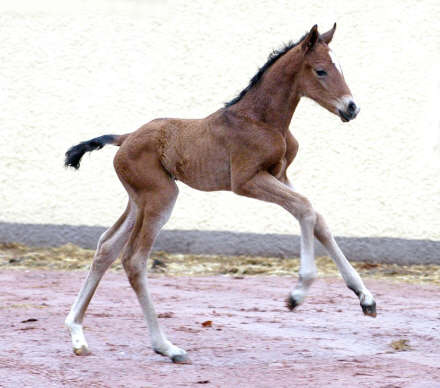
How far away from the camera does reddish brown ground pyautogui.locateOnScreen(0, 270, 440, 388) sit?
4.31m

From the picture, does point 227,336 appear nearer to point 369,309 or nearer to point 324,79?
point 369,309

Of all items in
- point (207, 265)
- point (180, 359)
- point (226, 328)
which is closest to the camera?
point (180, 359)

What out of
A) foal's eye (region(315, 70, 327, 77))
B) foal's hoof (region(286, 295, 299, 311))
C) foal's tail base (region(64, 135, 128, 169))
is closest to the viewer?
foal's hoof (region(286, 295, 299, 311))

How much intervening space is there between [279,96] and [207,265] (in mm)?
4638

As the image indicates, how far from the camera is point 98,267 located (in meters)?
5.10

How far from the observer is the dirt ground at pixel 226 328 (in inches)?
171

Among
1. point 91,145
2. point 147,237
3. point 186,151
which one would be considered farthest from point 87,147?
point 147,237

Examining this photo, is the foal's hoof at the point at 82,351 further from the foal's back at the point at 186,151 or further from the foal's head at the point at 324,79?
the foal's head at the point at 324,79

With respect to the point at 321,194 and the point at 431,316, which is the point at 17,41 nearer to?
the point at 321,194

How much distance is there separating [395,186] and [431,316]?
3.05 metres

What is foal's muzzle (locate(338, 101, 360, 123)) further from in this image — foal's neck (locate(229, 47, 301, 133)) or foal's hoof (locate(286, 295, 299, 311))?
foal's hoof (locate(286, 295, 299, 311))

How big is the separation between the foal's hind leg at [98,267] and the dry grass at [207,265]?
3.76m

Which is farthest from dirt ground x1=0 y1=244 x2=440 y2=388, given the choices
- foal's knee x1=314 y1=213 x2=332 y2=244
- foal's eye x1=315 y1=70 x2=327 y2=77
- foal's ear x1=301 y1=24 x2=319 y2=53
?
foal's ear x1=301 y1=24 x2=319 y2=53

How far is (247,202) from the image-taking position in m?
9.52
